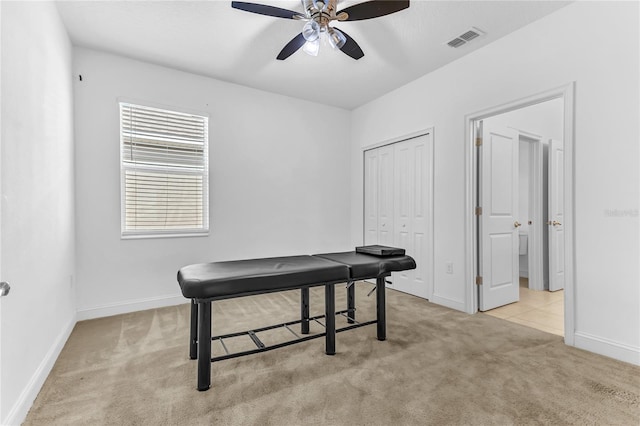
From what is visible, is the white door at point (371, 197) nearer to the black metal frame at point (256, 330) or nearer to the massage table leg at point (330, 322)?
the black metal frame at point (256, 330)

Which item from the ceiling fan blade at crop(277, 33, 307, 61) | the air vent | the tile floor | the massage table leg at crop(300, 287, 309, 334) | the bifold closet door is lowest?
the tile floor

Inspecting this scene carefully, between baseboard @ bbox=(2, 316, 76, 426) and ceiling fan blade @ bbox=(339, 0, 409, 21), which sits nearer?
baseboard @ bbox=(2, 316, 76, 426)

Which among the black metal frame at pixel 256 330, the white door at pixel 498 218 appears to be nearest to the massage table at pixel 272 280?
the black metal frame at pixel 256 330

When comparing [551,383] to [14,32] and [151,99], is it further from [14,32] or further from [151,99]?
[151,99]

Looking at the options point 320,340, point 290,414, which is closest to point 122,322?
point 320,340

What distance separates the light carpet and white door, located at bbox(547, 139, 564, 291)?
1.96 meters

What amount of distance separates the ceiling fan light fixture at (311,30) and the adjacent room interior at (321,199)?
5cm

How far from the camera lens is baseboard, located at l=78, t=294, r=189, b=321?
317 centimetres

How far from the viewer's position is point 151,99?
3518 millimetres

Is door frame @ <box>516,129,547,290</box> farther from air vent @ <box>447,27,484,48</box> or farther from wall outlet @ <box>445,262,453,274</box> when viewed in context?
air vent @ <box>447,27,484,48</box>

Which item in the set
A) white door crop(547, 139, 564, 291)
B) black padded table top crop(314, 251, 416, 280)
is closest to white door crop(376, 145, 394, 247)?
black padded table top crop(314, 251, 416, 280)

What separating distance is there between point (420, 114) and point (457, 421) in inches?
131

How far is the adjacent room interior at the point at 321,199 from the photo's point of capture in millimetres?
1767

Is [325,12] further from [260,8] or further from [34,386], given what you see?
[34,386]
